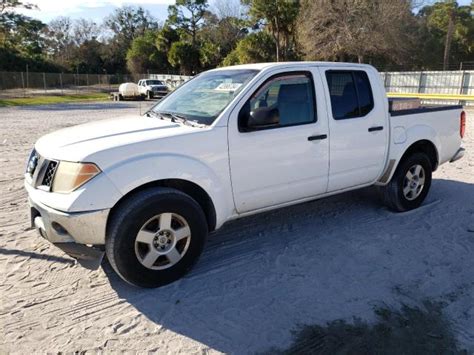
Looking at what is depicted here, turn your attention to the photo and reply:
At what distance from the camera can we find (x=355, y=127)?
4602mm

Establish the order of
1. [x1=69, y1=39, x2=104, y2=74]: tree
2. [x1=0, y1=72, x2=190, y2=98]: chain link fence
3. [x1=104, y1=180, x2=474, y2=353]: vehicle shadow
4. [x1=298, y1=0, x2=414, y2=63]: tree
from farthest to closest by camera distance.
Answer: [x1=69, y1=39, x2=104, y2=74]: tree → [x1=0, y1=72, x2=190, y2=98]: chain link fence → [x1=298, y1=0, x2=414, y2=63]: tree → [x1=104, y1=180, x2=474, y2=353]: vehicle shadow

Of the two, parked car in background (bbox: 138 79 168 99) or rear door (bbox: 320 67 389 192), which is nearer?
rear door (bbox: 320 67 389 192)

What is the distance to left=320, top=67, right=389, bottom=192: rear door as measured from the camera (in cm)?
448

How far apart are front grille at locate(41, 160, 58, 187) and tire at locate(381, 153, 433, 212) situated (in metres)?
3.96

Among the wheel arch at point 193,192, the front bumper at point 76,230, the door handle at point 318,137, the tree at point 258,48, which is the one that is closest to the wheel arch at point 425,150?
the door handle at point 318,137

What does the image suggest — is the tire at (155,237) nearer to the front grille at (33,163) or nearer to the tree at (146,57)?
the front grille at (33,163)

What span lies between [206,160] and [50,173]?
132 cm

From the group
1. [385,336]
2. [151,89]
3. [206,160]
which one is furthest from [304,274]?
[151,89]

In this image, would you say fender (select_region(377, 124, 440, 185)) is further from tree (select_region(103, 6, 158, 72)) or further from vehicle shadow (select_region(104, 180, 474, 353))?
tree (select_region(103, 6, 158, 72))

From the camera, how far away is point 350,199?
5988 mm

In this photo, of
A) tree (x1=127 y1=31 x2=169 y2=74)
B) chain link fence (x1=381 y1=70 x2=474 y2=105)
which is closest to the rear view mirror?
chain link fence (x1=381 y1=70 x2=474 y2=105)

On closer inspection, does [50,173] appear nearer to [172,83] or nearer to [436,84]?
[436,84]

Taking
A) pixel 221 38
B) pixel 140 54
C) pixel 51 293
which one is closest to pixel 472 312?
pixel 51 293

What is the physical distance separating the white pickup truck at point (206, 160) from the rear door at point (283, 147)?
0.01 metres
